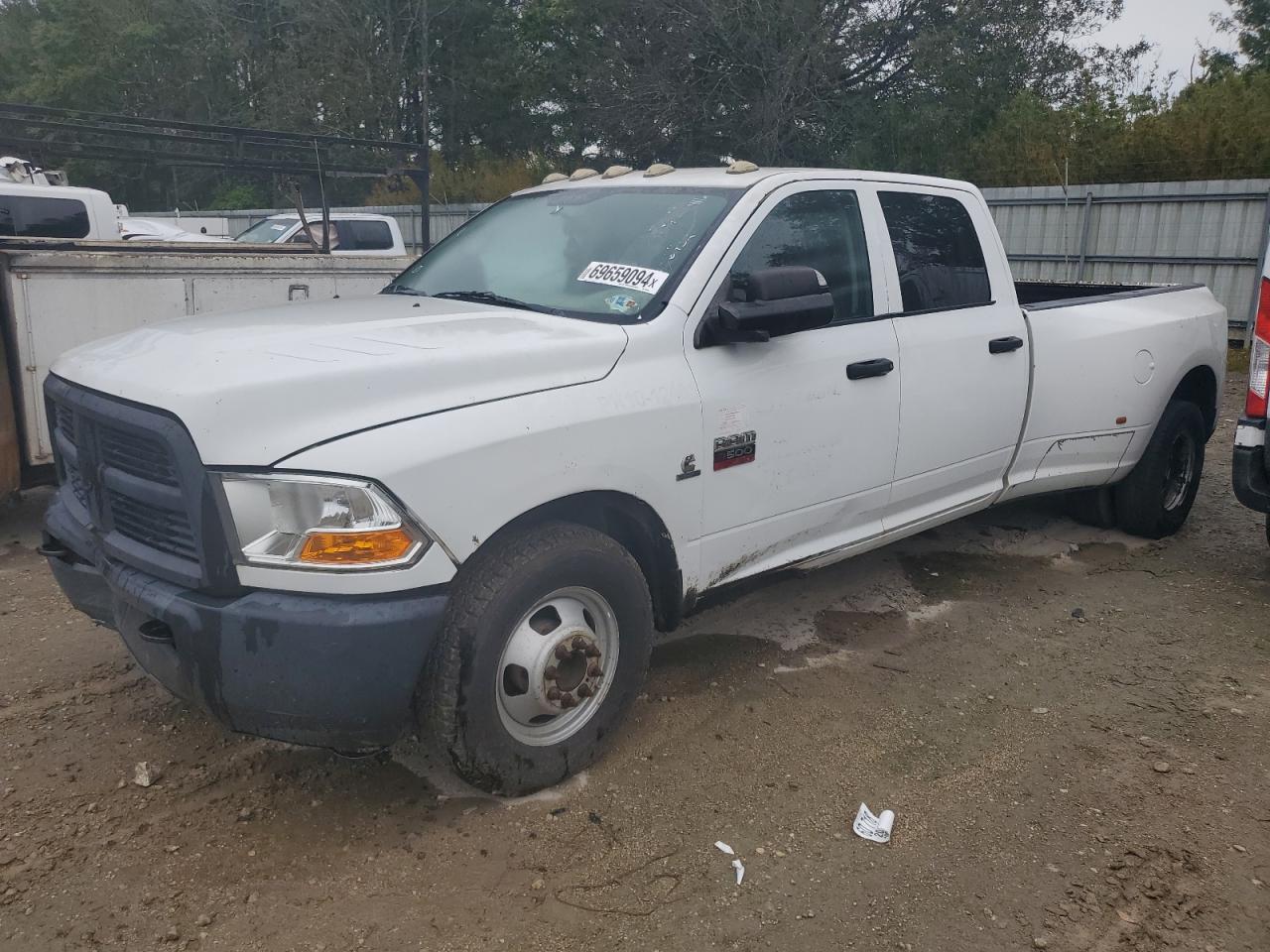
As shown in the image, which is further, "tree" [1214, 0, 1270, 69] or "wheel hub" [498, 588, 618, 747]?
"tree" [1214, 0, 1270, 69]

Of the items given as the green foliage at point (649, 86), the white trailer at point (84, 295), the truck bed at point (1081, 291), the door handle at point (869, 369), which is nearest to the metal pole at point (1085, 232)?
the green foliage at point (649, 86)

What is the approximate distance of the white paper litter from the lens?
10.3 feet

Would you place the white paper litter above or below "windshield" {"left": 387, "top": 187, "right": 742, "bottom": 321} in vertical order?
below

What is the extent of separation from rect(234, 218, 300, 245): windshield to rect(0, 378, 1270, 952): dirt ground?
1070 centimetres

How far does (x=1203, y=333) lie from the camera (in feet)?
19.4

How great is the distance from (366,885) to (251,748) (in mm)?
874

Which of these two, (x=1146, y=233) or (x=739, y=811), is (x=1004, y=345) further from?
(x=1146, y=233)

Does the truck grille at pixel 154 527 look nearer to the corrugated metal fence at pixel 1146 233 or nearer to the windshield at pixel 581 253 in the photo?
the windshield at pixel 581 253

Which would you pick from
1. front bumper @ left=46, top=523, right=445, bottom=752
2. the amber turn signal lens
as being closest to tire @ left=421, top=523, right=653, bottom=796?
front bumper @ left=46, top=523, right=445, bottom=752

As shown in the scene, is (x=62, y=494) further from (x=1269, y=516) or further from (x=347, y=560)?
(x=1269, y=516)

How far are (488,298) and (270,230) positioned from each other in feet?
39.7

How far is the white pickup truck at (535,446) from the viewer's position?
8.91 ft

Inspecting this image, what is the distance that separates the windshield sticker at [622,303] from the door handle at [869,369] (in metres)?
0.95

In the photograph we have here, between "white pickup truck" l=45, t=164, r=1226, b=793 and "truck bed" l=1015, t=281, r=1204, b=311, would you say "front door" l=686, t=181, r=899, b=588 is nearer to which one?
"white pickup truck" l=45, t=164, r=1226, b=793
